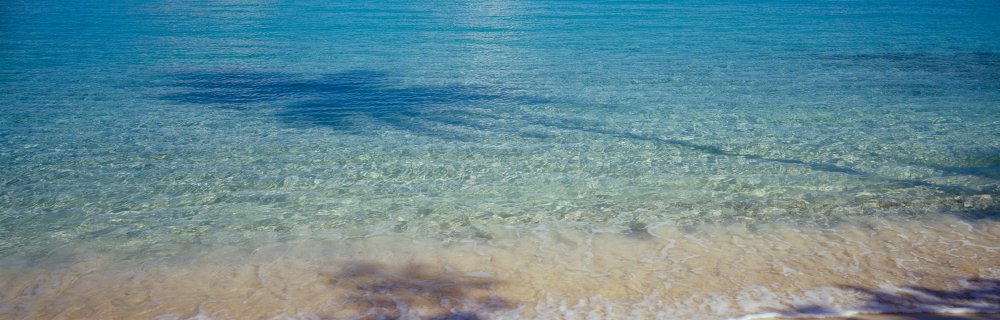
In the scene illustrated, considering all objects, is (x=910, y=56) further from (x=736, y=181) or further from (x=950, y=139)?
(x=736, y=181)

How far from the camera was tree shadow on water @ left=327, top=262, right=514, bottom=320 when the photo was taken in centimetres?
477

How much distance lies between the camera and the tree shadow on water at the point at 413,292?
477 centimetres

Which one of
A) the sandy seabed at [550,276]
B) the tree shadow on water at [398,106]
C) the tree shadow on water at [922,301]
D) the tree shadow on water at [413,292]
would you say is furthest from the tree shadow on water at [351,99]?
the tree shadow on water at [922,301]

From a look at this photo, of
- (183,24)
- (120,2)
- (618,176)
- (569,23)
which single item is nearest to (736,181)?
(618,176)

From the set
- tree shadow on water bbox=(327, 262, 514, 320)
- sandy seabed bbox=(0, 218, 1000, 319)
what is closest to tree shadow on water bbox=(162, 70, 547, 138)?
sandy seabed bbox=(0, 218, 1000, 319)

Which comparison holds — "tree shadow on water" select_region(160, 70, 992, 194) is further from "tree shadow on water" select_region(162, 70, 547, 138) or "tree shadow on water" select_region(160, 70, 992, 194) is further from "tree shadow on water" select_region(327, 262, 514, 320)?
"tree shadow on water" select_region(327, 262, 514, 320)

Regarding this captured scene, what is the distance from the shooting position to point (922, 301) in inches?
190

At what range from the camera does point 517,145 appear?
9.24m

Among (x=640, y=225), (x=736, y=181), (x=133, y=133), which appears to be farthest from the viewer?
(x=133, y=133)

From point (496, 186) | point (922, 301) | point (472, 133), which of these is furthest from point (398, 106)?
point (922, 301)

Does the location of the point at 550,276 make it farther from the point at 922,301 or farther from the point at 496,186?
the point at 922,301

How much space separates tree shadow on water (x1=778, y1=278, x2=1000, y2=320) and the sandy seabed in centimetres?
1

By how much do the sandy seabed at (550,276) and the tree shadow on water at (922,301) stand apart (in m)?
0.01

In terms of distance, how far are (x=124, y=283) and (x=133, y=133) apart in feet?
17.0
